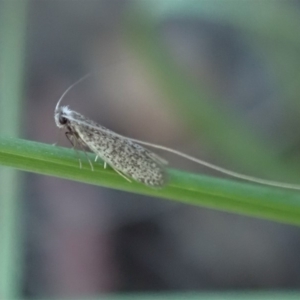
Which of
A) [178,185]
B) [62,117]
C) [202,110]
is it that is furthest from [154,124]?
[178,185]

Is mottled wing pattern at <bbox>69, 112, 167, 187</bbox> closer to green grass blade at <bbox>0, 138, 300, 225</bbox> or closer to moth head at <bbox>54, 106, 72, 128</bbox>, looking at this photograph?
moth head at <bbox>54, 106, 72, 128</bbox>

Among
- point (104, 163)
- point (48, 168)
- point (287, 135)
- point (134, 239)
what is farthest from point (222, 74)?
point (48, 168)

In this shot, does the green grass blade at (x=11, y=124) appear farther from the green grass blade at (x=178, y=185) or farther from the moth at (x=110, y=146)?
the green grass blade at (x=178, y=185)

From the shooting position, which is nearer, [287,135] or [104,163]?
[104,163]

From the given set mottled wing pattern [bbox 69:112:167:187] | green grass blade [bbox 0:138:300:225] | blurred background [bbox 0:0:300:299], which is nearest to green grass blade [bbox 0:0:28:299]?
blurred background [bbox 0:0:300:299]

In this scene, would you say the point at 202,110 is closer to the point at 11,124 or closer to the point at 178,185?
the point at 11,124

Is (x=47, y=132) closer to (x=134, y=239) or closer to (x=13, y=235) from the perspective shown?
(x=134, y=239)
